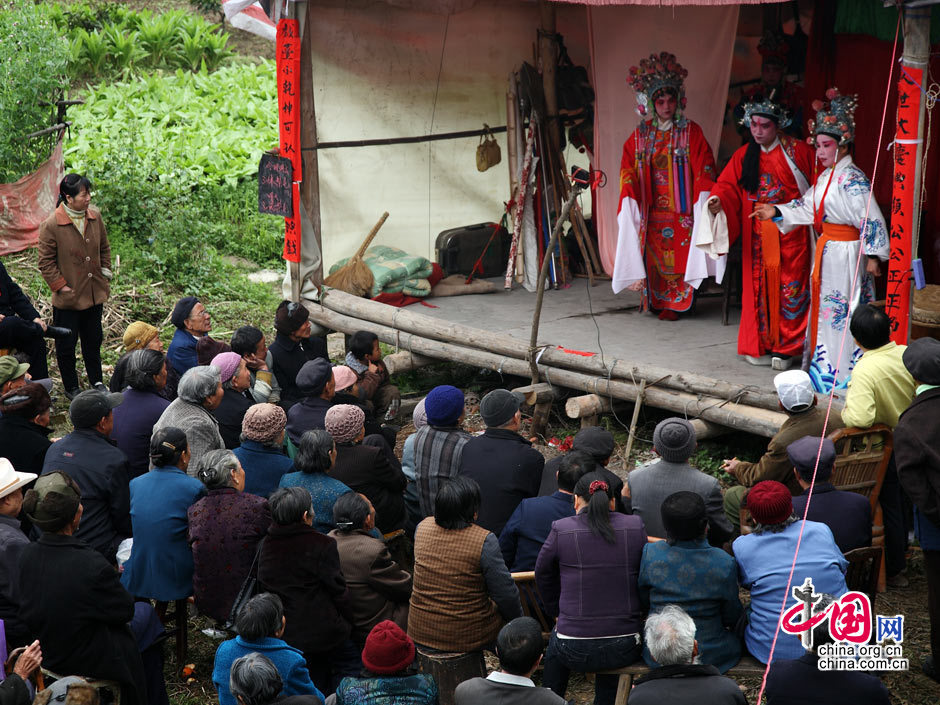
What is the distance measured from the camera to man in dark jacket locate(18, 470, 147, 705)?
371cm

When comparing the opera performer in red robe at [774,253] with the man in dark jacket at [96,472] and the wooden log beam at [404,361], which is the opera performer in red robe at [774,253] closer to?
the wooden log beam at [404,361]

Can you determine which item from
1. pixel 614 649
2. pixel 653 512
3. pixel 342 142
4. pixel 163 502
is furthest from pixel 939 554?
pixel 342 142

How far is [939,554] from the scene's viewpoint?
4.44 metres

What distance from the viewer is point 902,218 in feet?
18.5

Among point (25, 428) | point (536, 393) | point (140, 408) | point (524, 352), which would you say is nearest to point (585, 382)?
point (536, 393)

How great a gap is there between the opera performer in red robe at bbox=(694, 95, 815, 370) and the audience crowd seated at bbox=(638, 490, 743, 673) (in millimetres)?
3292

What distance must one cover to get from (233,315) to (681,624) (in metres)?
7.41

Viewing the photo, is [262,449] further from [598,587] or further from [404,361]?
[404,361]

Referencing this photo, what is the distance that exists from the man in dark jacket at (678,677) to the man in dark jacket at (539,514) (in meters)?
1.00

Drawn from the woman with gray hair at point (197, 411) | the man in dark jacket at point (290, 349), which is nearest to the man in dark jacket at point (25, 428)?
the woman with gray hair at point (197, 411)

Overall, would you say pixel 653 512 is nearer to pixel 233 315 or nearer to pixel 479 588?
pixel 479 588

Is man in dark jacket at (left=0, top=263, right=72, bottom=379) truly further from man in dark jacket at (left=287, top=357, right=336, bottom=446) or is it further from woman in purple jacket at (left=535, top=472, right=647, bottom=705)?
woman in purple jacket at (left=535, top=472, right=647, bottom=705)

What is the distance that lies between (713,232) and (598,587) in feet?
13.1

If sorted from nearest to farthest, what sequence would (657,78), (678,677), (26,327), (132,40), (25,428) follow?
(678,677) < (25,428) < (26,327) < (657,78) < (132,40)
